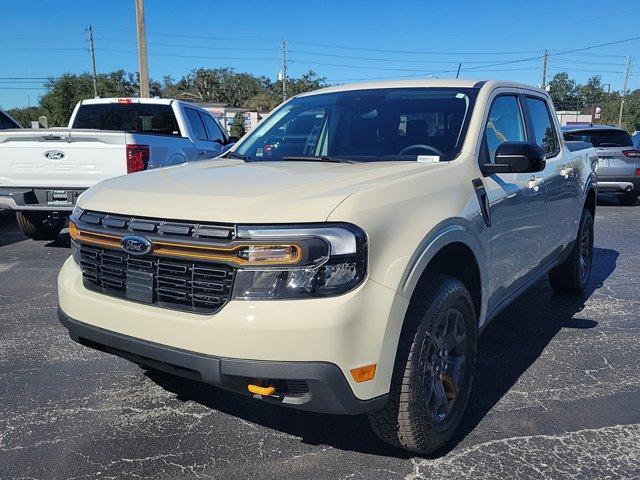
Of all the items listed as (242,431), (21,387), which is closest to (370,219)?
(242,431)

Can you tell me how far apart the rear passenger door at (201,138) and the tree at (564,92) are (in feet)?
352

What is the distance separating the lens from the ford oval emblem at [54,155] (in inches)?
267

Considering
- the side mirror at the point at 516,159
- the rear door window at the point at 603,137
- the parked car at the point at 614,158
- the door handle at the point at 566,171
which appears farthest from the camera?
the rear door window at the point at 603,137

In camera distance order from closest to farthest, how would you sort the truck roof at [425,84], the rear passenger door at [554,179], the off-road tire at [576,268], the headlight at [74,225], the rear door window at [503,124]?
the headlight at [74,225] → the rear door window at [503,124] → the truck roof at [425,84] → the rear passenger door at [554,179] → the off-road tire at [576,268]

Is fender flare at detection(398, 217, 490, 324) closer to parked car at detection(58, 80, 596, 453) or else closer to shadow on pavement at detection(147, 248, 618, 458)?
parked car at detection(58, 80, 596, 453)

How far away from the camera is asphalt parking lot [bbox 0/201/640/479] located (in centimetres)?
282

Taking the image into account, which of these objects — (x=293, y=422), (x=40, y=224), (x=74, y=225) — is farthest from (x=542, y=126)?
(x=40, y=224)

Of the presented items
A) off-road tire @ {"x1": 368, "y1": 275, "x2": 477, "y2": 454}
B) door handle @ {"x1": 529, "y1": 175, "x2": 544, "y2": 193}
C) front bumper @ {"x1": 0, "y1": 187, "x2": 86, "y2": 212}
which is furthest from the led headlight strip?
front bumper @ {"x1": 0, "y1": 187, "x2": 86, "y2": 212}

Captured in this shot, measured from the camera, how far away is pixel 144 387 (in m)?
3.68

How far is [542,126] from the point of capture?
475 cm

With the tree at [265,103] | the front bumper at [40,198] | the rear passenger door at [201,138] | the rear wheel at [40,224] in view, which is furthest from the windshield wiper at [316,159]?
the tree at [265,103]

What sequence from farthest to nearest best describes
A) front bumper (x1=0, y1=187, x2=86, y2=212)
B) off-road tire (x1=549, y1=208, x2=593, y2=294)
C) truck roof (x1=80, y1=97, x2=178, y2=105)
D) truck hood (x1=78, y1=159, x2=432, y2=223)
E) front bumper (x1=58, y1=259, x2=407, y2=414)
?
truck roof (x1=80, y1=97, x2=178, y2=105), front bumper (x1=0, y1=187, x2=86, y2=212), off-road tire (x1=549, y1=208, x2=593, y2=294), truck hood (x1=78, y1=159, x2=432, y2=223), front bumper (x1=58, y1=259, x2=407, y2=414)

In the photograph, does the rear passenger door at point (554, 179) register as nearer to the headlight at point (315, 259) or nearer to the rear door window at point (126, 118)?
the headlight at point (315, 259)

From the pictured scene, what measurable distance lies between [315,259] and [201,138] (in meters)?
7.99
